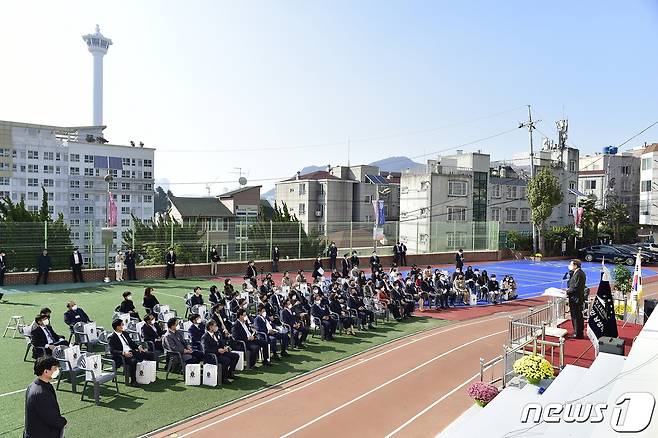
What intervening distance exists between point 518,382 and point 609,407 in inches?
138

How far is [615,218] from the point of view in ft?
200

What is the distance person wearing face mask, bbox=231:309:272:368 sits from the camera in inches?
543

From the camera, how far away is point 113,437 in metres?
9.30

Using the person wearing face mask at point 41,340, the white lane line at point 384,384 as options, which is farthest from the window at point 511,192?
the person wearing face mask at point 41,340

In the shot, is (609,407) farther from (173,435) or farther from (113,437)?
(113,437)

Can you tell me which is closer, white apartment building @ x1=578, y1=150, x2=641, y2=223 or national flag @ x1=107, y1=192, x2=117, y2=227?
national flag @ x1=107, y1=192, x2=117, y2=227

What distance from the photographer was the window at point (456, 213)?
56156mm

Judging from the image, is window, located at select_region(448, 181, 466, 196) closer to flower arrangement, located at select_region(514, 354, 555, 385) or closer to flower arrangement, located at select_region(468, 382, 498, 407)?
flower arrangement, located at select_region(514, 354, 555, 385)

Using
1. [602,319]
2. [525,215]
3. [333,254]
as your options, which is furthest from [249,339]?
[525,215]

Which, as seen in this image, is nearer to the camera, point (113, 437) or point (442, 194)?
point (113, 437)

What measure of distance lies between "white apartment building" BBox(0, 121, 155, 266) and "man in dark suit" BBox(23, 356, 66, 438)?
74.5 metres

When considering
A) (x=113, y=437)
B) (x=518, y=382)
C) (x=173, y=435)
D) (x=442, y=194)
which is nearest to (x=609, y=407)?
(x=518, y=382)

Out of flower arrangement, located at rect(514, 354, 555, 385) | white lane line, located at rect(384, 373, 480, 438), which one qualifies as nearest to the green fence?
white lane line, located at rect(384, 373, 480, 438)

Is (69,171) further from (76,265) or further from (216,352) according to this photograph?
(216,352)
